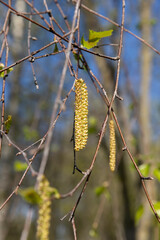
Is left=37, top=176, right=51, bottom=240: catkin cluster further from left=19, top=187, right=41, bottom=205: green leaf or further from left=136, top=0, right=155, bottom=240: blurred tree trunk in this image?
left=136, top=0, right=155, bottom=240: blurred tree trunk

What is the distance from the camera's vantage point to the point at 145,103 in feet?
10.3

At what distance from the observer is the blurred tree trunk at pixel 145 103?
8.54ft

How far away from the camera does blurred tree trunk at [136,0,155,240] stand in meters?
2.60

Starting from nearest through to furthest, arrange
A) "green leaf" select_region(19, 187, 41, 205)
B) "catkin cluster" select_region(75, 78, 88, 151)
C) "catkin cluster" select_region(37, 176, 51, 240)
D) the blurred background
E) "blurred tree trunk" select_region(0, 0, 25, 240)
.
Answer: "green leaf" select_region(19, 187, 41, 205), "catkin cluster" select_region(37, 176, 51, 240), "catkin cluster" select_region(75, 78, 88, 151), the blurred background, "blurred tree trunk" select_region(0, 0, 25, 240)

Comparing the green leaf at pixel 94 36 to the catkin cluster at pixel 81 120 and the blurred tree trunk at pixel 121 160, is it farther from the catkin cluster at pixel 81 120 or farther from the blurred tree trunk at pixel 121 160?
the blurred tree trunk at pixel 121 160

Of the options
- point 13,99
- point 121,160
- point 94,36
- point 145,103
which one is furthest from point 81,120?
point 13,99

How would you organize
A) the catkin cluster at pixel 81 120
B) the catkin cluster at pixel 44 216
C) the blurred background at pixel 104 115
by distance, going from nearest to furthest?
1. the catkin cluster at pixel 44 216
2. the catkin cluster at pixel 81 120
3. the blurred background at pixel 104 115

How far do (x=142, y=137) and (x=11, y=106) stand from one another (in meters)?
3.13

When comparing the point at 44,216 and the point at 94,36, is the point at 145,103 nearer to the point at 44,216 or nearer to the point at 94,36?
the point at 94,36

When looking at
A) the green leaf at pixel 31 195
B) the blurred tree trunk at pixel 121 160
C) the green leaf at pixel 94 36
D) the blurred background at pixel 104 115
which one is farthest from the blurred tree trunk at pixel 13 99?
the green leaf at pixel 31 195

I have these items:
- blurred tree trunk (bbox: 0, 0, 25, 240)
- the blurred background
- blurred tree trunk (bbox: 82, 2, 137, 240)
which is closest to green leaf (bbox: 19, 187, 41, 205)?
the blurred background

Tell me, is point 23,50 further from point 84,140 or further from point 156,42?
point 84,140

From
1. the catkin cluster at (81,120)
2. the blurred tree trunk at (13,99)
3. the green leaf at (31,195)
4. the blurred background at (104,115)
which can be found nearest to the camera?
the green leaf at (31,195)

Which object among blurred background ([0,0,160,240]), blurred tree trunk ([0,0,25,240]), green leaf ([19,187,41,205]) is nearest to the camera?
green leaf ([19,187,41,205])
